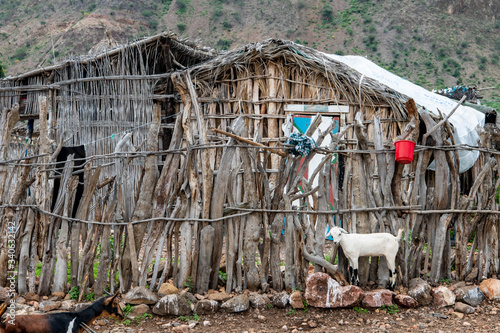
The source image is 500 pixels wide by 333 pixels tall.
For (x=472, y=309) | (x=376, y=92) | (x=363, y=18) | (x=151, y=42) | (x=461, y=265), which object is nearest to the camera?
(x=472, y=309)

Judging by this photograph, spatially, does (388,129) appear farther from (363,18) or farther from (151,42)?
(363,18)

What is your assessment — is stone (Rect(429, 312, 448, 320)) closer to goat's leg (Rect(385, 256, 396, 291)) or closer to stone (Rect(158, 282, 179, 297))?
goat's leg (Rect(385, 256, 396, 291))

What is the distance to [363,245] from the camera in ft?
13.9

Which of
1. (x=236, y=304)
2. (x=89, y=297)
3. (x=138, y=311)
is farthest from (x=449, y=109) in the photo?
(x=89, y=297)

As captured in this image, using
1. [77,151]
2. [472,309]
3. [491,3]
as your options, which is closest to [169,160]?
[77,151]

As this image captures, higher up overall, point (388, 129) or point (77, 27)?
point (77, 27)

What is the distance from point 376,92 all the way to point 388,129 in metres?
0.70

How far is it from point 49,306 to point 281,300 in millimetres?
2233

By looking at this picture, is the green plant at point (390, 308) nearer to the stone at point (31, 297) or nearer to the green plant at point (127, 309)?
the green plant at point (127, 309)

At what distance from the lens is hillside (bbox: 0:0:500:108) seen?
90.8 feet

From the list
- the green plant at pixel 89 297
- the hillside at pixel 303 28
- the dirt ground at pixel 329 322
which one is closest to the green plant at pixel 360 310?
the dirt ground at pixel 329 322

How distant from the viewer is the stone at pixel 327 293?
4059 millimetres

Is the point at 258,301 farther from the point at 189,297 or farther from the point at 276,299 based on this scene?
the point at 189,297

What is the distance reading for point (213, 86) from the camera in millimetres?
7863
